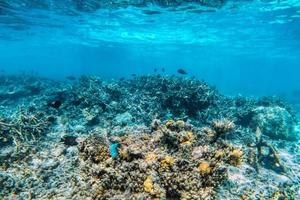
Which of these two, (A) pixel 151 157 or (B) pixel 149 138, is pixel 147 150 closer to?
(A) pixel 151 157

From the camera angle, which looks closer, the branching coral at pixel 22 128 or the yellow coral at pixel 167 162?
the yellow coral at pixel 167 162

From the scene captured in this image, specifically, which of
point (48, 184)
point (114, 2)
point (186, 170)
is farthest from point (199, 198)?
point (114, 2)

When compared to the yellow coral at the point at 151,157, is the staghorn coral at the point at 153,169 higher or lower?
lower

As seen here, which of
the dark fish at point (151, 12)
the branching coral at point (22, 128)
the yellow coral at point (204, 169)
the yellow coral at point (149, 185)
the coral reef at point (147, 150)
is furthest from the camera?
the dark fish at point (151, 12)

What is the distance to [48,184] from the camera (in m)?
6.90

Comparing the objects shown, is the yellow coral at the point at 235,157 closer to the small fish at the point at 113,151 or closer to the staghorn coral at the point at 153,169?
the staghorn coral at the point at 153,169

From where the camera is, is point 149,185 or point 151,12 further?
point 151,12

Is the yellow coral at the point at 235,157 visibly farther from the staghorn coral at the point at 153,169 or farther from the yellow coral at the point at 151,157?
the yellow coral at the point at 151,157

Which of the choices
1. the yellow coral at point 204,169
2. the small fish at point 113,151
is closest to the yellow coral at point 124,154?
the small fish at point 113,151

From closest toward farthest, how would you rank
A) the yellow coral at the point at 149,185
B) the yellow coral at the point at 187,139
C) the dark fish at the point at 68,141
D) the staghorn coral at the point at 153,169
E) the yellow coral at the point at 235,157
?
the yellow coral at the point at 149,185 < the staghorn coral at the point at 153,169 < the yellow coral at the point at 187,139 < the yellow coral at the point at 235,157 < the dark fish at the point at 68,141

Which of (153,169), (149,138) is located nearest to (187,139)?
(149,138)

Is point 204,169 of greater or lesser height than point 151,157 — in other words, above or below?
below

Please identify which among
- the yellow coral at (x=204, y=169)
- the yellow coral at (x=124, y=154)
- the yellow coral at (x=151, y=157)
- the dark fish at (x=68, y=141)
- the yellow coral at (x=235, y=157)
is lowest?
the dark fish at (x=68, y=141)

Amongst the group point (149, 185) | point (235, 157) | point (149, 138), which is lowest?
point (235, 157)
